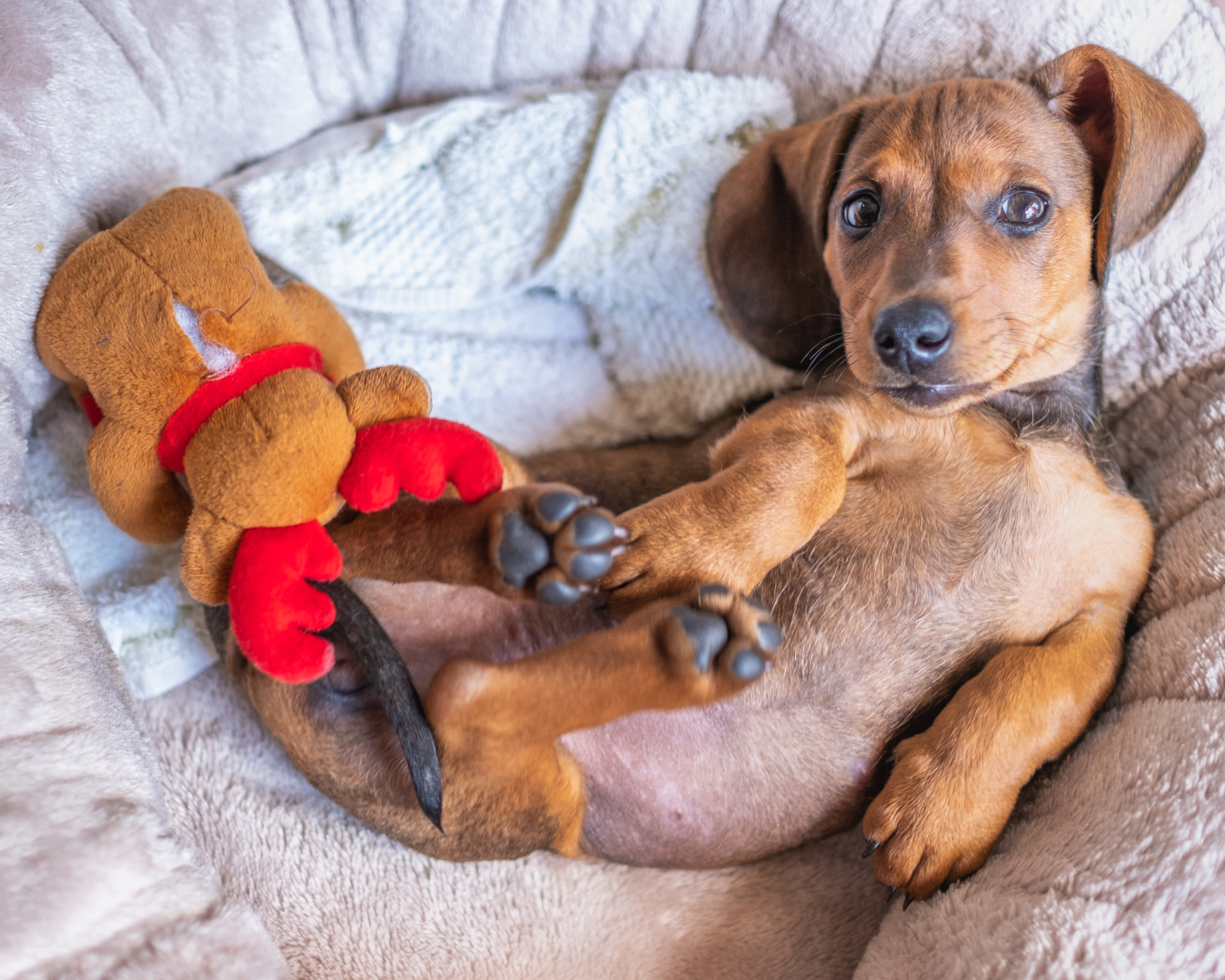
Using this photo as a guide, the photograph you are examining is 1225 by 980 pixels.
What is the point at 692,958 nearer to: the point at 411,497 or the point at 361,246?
the point at 411,497

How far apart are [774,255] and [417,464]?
1166 mm

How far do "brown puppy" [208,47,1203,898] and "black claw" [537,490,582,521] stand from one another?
101 millimetres

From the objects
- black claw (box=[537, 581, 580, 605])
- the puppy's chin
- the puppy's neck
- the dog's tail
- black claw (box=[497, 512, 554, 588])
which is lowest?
the dog's tail

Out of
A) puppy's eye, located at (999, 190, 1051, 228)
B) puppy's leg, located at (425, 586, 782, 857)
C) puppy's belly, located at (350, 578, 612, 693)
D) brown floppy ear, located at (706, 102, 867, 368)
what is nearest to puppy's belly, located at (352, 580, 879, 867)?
puppy's belly, located at (350, 578, 612, 693)

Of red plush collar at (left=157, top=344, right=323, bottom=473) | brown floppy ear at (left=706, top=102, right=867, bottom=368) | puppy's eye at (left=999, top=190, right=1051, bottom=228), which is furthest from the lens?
brown floppy ear at (left=706, top=102, right=867, bottom=368)

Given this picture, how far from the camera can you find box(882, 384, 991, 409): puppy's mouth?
5.34 feet

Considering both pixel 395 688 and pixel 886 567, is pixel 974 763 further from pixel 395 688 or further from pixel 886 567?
pixel 395 688

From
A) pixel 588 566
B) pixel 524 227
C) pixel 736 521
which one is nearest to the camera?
pixel 588 566

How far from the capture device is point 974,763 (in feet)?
5.28

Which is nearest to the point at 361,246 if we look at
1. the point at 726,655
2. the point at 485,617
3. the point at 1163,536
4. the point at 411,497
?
the point at 411,497

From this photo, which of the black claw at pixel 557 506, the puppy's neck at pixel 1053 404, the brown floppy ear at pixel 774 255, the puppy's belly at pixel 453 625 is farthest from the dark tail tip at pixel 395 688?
the puppy's neck at pixel 1053 404

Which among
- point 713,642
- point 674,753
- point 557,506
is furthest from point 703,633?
point 674,753

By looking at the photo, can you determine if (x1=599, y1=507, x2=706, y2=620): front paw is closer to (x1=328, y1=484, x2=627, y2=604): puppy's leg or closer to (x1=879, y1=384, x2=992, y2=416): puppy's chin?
(x1=328, y1=484, x2=627, y2=604): puppy's leg

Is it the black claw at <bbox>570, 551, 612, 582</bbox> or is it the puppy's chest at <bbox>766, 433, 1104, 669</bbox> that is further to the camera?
the puppy's chest at <bbox>766, 433, 1104, 669</bbox>
